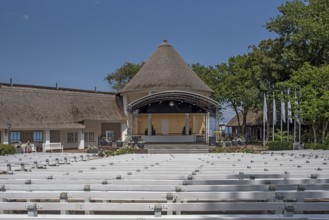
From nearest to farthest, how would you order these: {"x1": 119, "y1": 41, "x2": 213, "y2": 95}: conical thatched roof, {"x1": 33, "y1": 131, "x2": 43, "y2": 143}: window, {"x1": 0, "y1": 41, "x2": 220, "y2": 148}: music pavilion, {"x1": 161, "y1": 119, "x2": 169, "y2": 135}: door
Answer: {"x1": 0, "y1": 41, "x2": 220, "y2": 148}: music pavilion < {"x1": 33, "y1": 131, "x2": 43, "y2": 143}: window < {"x1": 119, "y1": 41, "x2": 213, "y2": 95}: conical thatched roof < {"x1": 161, "y1": 119, "x2": 169, "y2": 135}: door

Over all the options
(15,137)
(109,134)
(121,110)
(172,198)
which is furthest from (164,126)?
(172,198)

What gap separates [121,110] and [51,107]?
7.98 metres

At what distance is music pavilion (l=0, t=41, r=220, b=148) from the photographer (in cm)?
3694

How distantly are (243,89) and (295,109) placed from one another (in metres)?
11.6

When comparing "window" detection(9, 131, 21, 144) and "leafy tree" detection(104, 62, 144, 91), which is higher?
"leafy tree" detection(104, 62, 144, 91)

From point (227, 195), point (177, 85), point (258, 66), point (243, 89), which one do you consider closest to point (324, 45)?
point (258, 66)

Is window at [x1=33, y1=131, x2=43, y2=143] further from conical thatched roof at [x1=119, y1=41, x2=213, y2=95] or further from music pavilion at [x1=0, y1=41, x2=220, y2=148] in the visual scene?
conical thatched roof at [x1=119, y1=41, x2=213, y2=95]

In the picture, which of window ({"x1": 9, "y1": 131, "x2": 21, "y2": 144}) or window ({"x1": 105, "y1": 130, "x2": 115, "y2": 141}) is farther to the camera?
window ({"x1": 105, "y1": 130, "x2": 115, "y2": 141})

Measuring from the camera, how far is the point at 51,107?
135 ft

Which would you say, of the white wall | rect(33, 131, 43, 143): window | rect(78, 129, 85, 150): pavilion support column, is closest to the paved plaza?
the white wall

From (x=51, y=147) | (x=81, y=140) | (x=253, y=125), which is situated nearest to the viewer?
(x=51, y=147)

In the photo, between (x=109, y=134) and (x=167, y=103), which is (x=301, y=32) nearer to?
(x=167, y=103)

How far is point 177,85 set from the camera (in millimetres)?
A: 41031

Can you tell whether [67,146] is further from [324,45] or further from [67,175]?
[67,175]
